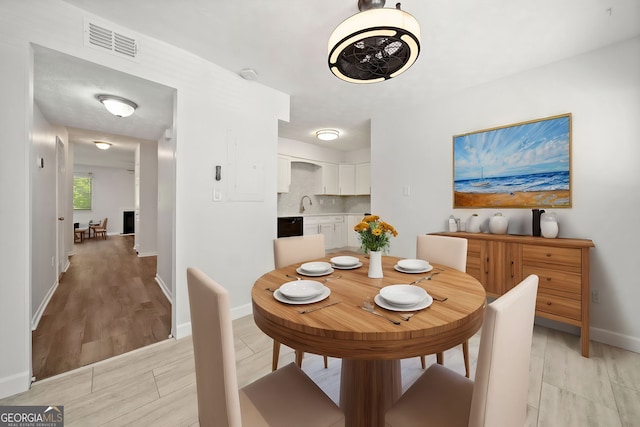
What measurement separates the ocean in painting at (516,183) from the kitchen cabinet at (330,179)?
11.7 ft

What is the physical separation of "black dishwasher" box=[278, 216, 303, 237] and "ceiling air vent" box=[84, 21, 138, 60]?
142 inches

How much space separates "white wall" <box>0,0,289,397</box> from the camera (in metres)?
1.61

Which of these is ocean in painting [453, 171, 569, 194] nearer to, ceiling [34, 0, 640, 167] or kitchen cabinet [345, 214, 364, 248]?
ceiling [34, 0, 640, 167]

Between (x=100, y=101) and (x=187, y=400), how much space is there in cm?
311

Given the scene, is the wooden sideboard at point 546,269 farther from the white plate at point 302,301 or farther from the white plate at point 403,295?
the white plate at point 302,301

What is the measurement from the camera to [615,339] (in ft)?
7.15

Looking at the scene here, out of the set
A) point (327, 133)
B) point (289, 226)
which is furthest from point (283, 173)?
point (327, 133)

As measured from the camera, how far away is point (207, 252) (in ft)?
8.38

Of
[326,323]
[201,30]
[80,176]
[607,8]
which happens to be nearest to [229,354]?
[326,323]

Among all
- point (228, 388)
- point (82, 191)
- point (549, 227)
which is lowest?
point (228, 388)

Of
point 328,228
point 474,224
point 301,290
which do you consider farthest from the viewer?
point 328,228

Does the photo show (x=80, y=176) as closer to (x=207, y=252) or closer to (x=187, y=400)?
(x=207, y=252)

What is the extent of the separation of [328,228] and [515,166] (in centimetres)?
406

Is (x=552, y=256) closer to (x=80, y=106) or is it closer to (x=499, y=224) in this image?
(x=499, y=224)
